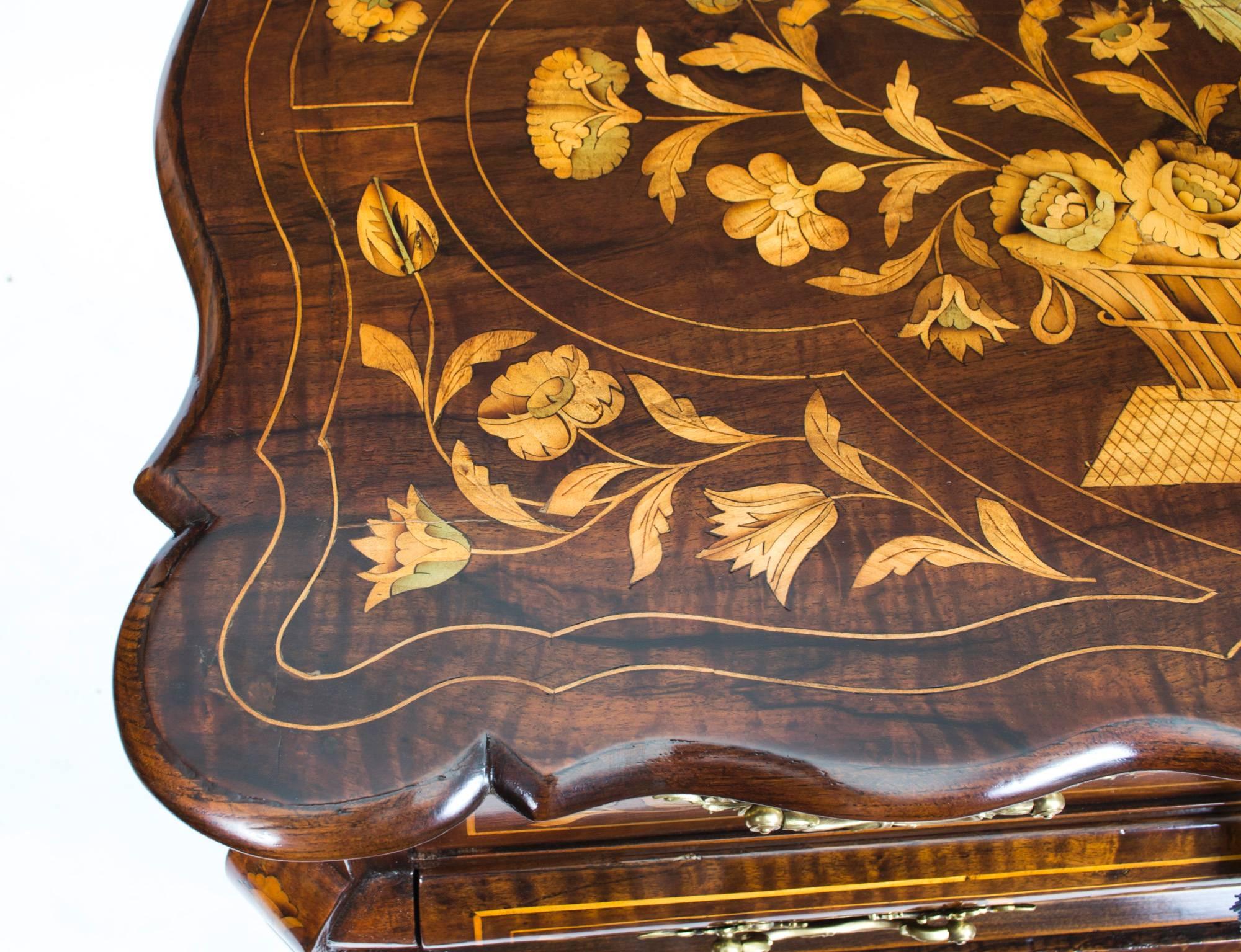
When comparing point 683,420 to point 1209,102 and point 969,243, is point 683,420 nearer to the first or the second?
point 969,243

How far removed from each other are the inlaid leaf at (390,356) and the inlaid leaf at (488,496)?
2.5 inches

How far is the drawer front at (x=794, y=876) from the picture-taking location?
30.8 inches

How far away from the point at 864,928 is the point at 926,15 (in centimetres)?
75

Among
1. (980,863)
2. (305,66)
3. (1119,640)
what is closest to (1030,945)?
(980,863)

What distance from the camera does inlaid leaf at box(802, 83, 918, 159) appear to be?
0.79m

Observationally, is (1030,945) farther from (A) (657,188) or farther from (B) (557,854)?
(A) (657,188)

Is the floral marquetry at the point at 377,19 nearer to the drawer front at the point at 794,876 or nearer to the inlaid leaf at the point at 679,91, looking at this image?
the inlaid leaf at the point at 679,91

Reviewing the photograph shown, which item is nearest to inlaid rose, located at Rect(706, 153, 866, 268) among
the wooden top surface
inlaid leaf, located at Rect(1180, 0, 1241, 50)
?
the wooden top surface

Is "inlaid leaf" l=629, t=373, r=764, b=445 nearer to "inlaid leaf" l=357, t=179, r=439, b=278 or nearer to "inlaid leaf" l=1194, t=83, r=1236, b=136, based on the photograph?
"inlaid leaf" l=357, t=179, r=439, b=278

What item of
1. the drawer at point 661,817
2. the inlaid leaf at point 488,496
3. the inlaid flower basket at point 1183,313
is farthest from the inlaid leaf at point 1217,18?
the inlaid leaf at point 488,496

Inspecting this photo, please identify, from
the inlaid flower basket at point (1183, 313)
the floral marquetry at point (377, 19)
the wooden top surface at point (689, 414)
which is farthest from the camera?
the floral marquetry at point (377, 19)

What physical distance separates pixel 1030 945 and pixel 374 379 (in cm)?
78

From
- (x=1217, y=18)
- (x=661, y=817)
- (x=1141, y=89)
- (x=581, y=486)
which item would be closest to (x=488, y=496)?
(x=581, y=486)

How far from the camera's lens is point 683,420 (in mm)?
678
